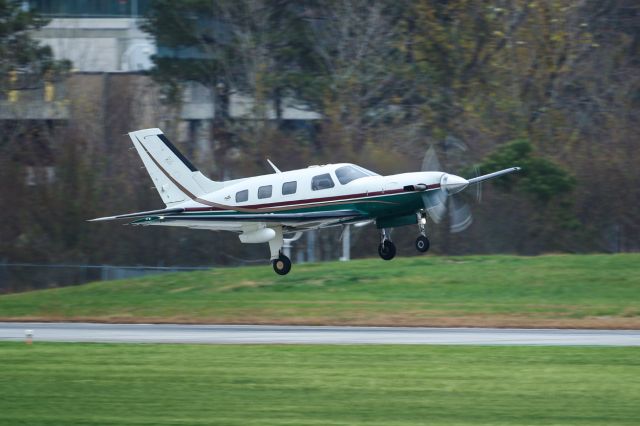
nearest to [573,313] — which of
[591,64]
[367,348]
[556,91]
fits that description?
[367,348]

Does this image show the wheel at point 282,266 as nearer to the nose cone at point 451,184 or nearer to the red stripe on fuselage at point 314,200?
the red stripe on fuselage at point 314,200

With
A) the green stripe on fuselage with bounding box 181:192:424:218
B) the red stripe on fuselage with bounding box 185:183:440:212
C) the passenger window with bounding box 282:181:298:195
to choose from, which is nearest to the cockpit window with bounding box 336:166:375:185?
the red stripe on fuselage with bounding box 185:183:440:212

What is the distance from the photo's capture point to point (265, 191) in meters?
32.6

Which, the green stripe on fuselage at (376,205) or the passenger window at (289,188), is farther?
the passenger window at (289,188)

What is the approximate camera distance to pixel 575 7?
59312 mm

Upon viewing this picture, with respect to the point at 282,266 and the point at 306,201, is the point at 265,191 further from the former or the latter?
the point at 282,266

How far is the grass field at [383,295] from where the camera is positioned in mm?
39031

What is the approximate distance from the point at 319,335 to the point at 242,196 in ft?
15.6

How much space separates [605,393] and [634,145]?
33251 mm

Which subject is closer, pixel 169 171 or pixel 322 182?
pixel 322 182

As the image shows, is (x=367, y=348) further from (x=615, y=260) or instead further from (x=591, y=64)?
(x=591, y=64)

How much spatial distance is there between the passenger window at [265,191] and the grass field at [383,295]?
745 centimetres

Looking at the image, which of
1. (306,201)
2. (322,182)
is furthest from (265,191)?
(322,182)

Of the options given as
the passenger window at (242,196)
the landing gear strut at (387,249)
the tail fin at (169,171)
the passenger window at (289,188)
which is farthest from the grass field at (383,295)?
the passenger window at (289,188)
